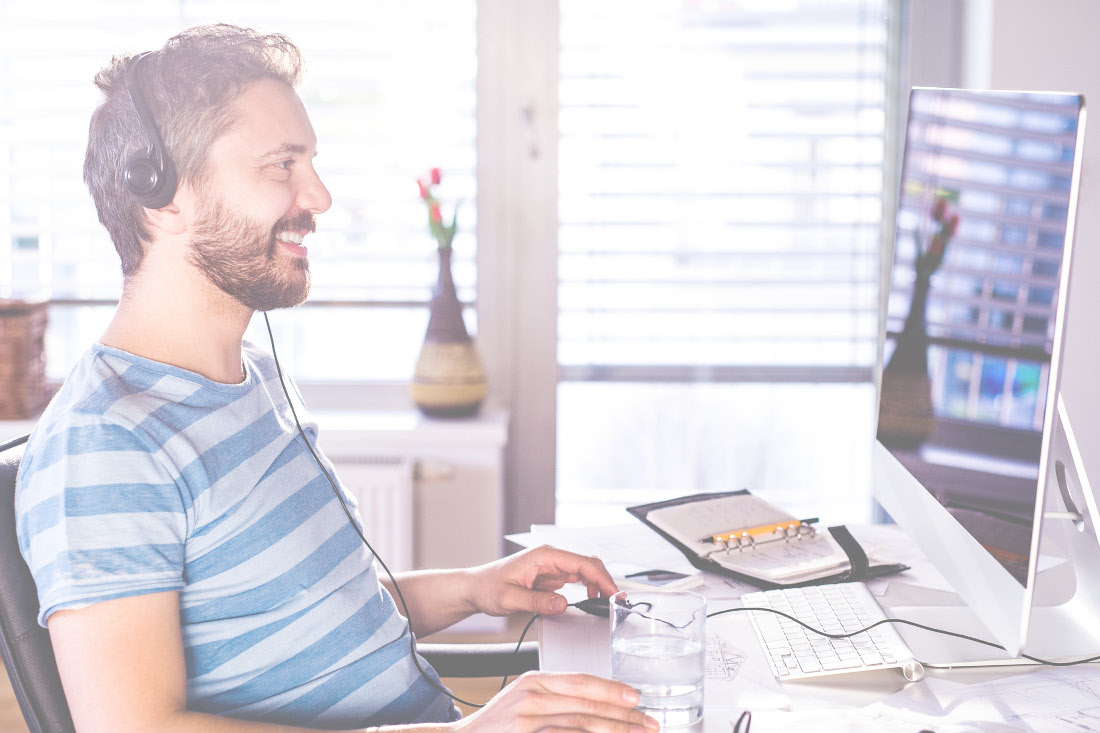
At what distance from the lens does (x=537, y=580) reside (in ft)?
4.15

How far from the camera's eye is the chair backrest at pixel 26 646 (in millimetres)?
907

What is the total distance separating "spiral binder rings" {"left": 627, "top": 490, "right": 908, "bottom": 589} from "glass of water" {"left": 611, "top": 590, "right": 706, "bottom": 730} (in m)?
0.32

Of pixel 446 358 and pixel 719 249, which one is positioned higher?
pixel 719 249

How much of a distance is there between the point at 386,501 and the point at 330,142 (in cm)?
89

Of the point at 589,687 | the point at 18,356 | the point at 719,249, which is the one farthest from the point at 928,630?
the point at 18,356

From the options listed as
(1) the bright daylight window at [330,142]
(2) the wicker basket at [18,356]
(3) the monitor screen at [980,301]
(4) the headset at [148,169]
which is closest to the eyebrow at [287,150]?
(4) the headset at [148,169]

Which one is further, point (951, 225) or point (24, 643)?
point (951, 225)

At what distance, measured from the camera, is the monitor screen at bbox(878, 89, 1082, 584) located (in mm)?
859

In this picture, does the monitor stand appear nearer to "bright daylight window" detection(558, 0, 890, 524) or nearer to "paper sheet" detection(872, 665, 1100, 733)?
"paper sheet" detection(872, 665, 1100, 733)

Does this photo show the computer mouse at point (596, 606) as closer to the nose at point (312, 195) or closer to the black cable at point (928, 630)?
the black cable at point (928, 630)

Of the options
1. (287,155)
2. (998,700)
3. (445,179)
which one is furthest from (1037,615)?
(445,179)

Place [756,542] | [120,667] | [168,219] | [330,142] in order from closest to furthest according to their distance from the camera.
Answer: [120,667]
[168,219]
[756,542]
[330,142]

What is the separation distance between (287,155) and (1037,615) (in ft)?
3.09

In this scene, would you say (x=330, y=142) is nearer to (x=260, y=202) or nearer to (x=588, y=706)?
(x=260, y=202)
